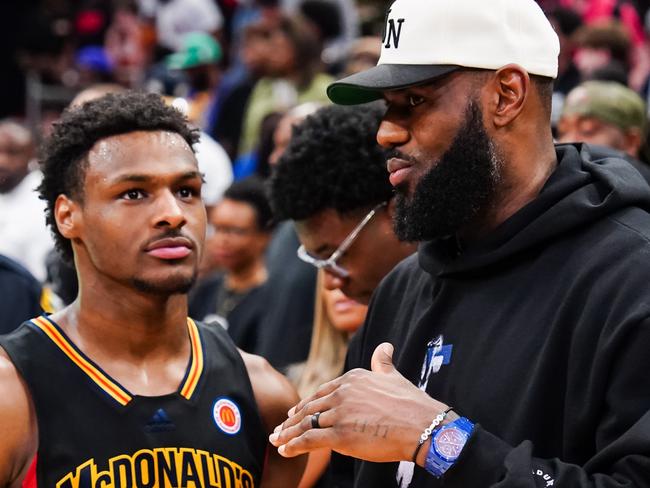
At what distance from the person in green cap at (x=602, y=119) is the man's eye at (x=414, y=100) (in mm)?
2894

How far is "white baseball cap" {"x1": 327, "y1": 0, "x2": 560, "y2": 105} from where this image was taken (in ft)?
9.72

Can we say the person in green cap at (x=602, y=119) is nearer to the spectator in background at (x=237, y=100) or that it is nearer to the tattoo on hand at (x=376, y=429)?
the tattoo on hand at (x=376, y=429)

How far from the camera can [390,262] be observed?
4.20 metres

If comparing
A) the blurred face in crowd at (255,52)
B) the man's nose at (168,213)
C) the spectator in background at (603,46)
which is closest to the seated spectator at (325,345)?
the man's nose at (168,213)

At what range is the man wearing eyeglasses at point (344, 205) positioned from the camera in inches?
165

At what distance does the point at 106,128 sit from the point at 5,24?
11.2 meters

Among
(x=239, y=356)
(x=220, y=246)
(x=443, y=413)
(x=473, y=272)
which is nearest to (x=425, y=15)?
(x=473, y=272)

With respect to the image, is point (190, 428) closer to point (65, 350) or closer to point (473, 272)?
point (65, 350)

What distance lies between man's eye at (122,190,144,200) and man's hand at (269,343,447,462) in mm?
973

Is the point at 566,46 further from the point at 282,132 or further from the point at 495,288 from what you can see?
the point at 495,288

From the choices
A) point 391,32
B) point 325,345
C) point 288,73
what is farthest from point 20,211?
point 391,32

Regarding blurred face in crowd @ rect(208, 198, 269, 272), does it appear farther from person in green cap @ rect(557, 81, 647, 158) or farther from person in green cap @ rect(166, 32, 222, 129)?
person in green cap @ rect(166, 32, 222, 129)

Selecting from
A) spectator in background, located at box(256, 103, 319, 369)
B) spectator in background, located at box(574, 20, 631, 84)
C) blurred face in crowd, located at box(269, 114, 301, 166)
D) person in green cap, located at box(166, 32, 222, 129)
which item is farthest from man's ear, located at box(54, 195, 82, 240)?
person in green cap, located at box(166, 32, 222, 129)

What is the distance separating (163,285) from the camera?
3387 mm
